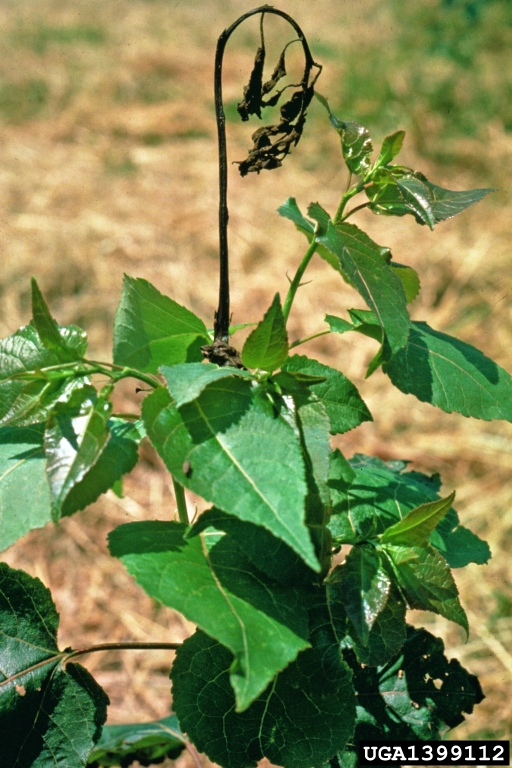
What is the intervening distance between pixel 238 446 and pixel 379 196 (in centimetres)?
38

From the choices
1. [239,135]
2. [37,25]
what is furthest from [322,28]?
[37,25]

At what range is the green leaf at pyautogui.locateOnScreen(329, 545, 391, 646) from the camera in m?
0.74

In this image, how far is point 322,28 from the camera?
568 cm

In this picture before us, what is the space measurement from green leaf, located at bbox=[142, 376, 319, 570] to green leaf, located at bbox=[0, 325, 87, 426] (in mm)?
106

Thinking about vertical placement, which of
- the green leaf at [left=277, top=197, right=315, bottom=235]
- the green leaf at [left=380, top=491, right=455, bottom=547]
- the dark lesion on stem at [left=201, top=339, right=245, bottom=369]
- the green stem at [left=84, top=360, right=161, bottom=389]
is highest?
the green leaf at [left=277, top=197, right=315, bottom=235]

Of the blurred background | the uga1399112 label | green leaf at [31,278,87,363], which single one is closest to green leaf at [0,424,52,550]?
green leaf at [31,278,87,363]

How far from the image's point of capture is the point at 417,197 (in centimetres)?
80

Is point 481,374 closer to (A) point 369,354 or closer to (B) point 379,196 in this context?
(B) point 379,196

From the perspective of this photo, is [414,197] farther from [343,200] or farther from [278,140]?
[278,140]

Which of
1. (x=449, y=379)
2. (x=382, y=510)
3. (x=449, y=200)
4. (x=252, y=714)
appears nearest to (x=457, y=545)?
(x=382, y=510)

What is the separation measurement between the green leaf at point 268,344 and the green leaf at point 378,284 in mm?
105

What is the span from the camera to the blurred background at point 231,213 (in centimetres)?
247

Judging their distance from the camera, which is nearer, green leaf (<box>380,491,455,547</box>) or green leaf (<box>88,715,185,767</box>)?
green leaf (<box>380,491,455,547</box>)

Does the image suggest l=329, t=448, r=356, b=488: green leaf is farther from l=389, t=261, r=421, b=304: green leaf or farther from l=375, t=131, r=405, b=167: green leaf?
l=375, t=131, r=405, b=167: green leaf
